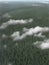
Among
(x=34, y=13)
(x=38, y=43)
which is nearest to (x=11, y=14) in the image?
(x=34, y=13)

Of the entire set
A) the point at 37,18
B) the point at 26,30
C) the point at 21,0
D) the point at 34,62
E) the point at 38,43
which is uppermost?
the point at 21,0

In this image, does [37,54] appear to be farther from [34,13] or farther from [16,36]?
[34,13]

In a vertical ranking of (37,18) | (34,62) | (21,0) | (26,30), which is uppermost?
(21,0)

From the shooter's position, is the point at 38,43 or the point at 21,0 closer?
the point at 38,43

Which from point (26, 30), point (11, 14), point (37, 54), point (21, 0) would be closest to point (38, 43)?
point (37, 54)

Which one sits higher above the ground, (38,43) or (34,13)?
(34,13)

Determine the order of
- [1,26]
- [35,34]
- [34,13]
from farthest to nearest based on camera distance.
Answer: [34,13], [1,26], [35,34]

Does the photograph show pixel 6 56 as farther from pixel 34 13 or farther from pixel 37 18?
pixel 34 13

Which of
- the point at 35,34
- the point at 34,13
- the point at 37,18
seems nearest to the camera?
the point at 35,34

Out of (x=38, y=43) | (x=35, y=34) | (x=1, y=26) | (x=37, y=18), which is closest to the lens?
(x=38, y=43)
